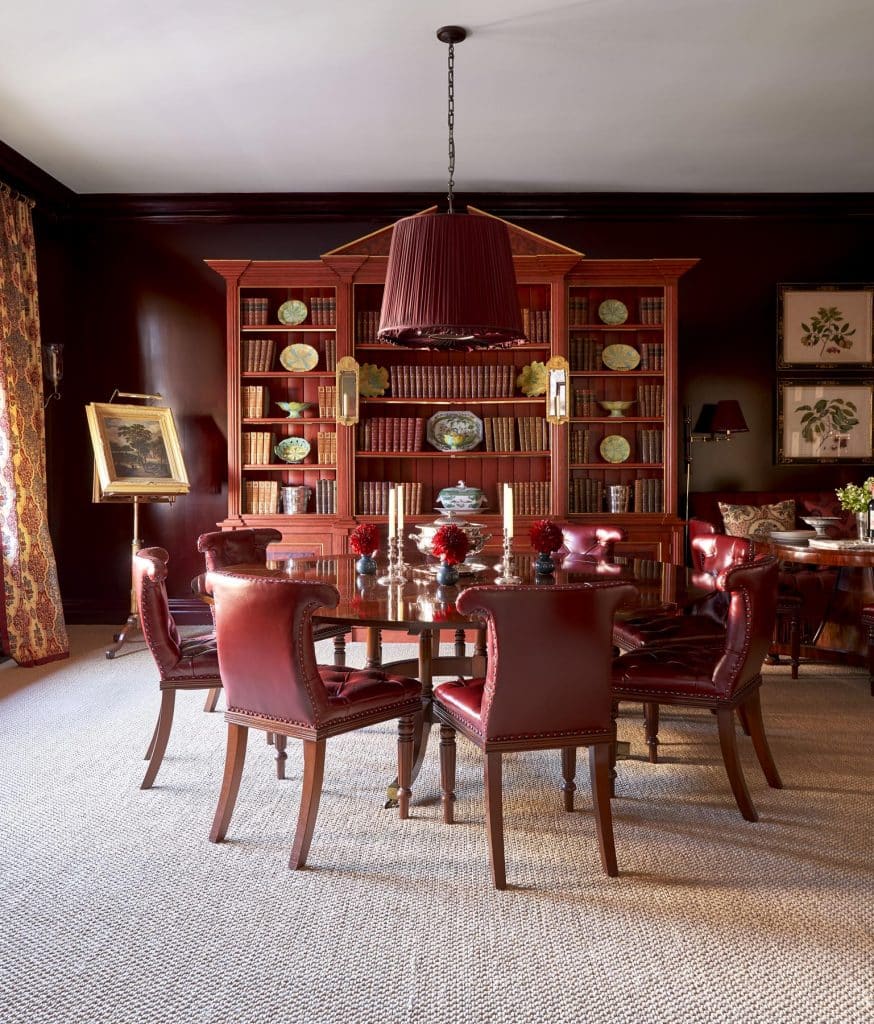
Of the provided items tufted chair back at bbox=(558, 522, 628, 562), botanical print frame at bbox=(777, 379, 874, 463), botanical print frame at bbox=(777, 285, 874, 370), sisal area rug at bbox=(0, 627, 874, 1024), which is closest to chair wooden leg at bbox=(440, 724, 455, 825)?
sisal area rug at bbox=(0, 627, 874, 1024)

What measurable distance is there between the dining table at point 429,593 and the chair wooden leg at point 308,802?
398 millimetres

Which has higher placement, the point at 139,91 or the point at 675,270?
the point at 139,91

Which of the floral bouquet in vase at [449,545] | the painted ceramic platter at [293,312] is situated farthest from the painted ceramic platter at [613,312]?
the floral bouquet in vase at [449,545]

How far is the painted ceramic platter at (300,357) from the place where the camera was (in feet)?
19.9

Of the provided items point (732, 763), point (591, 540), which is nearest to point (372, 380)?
point (591, 540)

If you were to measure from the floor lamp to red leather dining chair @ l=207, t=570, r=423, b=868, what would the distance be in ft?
12.8

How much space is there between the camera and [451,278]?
314 cm

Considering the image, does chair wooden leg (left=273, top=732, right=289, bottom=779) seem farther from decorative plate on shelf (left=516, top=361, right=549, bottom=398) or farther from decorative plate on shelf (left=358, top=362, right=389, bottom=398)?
decorative plate on shelf (left=516, top=361, right=549, bottom=398)

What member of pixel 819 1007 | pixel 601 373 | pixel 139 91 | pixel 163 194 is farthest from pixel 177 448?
pixel 819 1007

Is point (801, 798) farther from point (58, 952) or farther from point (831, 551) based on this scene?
point (58, 952)

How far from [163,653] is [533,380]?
364 centimetres

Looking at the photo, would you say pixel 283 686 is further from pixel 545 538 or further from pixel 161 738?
pixel 545 538

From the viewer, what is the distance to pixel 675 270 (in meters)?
5.80

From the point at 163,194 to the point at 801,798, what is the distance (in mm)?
5598
